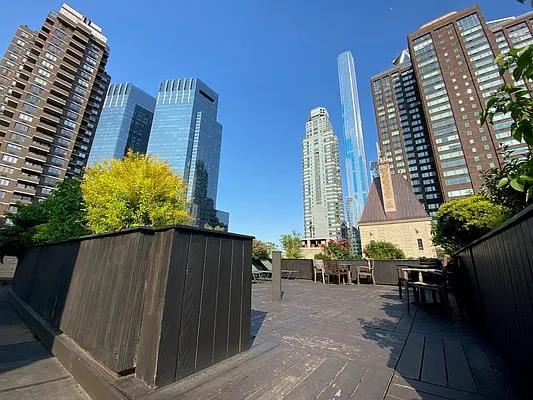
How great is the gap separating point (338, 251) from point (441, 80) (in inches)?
2384

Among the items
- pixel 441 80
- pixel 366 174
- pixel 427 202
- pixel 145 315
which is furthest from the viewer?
pixel 366 174

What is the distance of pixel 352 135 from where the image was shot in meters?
130

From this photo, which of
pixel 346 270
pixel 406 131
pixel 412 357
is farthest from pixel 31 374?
pixel 406 131

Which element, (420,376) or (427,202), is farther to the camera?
(427,202)

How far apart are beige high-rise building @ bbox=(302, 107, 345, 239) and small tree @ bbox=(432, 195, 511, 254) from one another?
259 ft

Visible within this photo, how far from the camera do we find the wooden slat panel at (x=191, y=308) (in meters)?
1.90

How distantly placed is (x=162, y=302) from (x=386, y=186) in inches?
1180

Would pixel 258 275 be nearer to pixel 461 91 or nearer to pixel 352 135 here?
pixel 461 91

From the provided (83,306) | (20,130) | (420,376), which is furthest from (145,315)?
(20,130)

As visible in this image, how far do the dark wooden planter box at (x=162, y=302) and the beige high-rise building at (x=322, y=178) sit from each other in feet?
287

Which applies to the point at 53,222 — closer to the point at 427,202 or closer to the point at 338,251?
the point at 338,251

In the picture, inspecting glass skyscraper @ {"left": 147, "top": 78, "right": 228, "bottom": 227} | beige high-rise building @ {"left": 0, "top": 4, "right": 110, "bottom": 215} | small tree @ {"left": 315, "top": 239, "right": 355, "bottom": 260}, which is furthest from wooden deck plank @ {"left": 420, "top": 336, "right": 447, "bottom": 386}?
glass skyscraper @ {"left": 147, "top": 78, "right": 228, "bottom": 227}

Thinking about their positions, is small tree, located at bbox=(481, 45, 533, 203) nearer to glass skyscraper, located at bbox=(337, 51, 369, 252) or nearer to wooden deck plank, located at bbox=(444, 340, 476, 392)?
wooden deck plank, located at bbox=(444, 340, 476, 392)

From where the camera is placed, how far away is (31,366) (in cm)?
242
